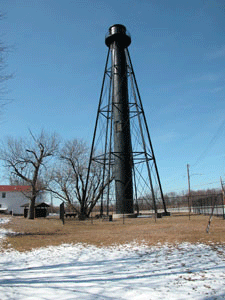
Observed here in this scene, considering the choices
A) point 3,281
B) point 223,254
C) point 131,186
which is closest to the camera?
point 3,281

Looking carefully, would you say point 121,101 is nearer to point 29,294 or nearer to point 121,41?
point 121,41

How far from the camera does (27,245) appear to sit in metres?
9.45

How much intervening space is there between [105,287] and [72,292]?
25.0 inches

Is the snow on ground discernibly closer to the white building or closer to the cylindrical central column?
the cylindrical central column

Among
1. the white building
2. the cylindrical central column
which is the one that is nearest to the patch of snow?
the cylindrical central column

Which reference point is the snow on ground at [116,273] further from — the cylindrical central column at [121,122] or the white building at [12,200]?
the white building at [12,200]

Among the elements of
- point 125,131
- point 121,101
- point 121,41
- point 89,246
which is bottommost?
point 89,246

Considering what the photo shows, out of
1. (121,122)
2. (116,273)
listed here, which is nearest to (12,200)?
(121,122)

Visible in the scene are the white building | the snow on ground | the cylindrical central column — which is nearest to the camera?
the snow on ground

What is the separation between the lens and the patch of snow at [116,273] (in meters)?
4.44

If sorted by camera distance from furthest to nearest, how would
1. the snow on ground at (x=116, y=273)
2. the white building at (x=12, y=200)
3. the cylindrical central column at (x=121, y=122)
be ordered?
the white building at (x=12, y=200) < the cylindrical central column at (x=121, y=122) < the snow on ground at (x=116, y=273)

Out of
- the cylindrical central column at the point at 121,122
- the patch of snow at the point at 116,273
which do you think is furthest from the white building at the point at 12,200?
the patch of snow at the point at 116,273

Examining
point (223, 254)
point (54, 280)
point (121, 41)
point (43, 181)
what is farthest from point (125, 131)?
point (54, 280)

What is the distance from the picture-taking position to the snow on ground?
4.44 m
